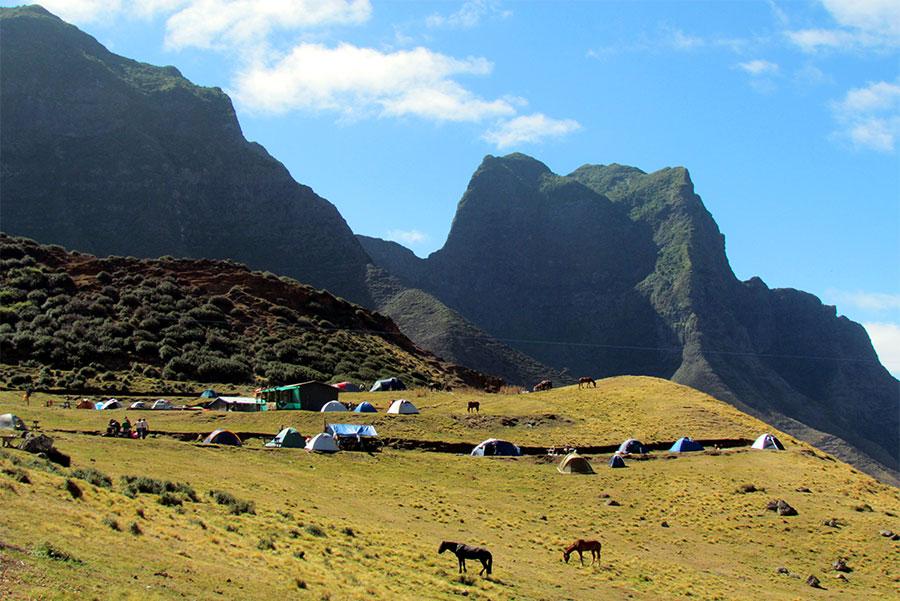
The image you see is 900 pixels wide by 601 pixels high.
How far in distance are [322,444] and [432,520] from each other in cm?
1392

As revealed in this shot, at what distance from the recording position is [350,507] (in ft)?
115

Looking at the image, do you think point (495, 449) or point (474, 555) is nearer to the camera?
point (474, 555)

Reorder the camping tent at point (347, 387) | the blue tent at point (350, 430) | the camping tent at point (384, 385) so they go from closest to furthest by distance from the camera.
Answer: the blue tent at point (350, 430), the camping tent at point (347, 387), the camping tent at point (384, 385)

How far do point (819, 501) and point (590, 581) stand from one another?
20004mm

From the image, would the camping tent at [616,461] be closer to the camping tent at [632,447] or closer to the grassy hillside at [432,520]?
the grassy hillside at [432,520]

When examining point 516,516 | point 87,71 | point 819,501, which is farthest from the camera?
point 87,71

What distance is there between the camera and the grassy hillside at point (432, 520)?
787 inches

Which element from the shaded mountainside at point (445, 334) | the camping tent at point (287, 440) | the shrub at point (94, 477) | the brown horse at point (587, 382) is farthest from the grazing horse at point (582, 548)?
the shaded mountainside at point (445, 334)

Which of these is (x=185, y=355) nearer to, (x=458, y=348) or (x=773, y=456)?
(x=773, y=456)

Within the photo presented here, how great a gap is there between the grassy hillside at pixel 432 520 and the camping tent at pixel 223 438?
40.2 inches

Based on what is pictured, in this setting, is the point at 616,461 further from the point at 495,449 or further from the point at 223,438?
the point at 223,438

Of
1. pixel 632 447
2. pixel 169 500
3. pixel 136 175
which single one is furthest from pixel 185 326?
pixel 136 175

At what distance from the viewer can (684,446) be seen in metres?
53.2

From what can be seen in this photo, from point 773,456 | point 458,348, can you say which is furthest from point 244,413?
point 458,348
